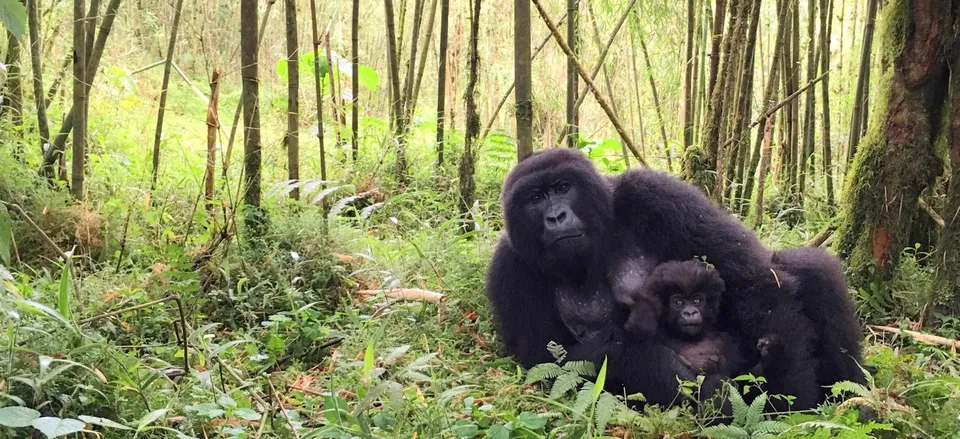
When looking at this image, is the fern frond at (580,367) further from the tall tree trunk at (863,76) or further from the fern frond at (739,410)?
the tall tree trunk at (863,76)

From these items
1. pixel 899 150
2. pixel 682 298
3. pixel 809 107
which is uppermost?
pixel 809 107

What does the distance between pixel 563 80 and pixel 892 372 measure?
5813 mm

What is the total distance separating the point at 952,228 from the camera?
11.2 feet

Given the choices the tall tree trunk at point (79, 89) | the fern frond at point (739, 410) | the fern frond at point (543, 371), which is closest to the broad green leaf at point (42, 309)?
the fern frond at point (543, 371)

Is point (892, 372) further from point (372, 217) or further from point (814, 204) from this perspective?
point (372, 217)

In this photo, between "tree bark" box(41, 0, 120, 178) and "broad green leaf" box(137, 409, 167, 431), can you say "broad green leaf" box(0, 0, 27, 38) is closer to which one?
"broad green leaf" box(137, 409, 167, 431)

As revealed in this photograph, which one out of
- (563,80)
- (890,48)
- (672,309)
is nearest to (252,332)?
(672,309)

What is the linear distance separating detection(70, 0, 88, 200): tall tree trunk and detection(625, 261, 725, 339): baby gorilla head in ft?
9.75

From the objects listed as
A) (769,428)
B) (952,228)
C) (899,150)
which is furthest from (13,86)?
(952,228)

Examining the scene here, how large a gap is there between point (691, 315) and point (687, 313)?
2cm

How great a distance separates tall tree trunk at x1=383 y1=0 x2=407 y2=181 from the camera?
18.5ft

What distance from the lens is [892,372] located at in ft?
Answer: 9.79

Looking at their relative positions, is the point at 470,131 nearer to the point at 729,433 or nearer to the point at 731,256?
the point at 731,256

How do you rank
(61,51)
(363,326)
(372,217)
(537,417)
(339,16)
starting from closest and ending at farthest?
1. (537,417)
2. (363,326)
3. (372,217)
4. (61,51)
5. (339,16)
